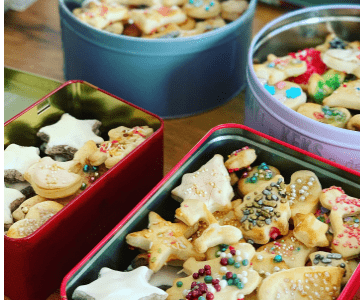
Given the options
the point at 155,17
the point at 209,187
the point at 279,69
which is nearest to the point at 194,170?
the point at 209,187

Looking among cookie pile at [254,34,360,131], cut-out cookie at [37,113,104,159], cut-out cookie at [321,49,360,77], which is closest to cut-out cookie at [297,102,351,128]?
cookie pile at [254,34,360,131]

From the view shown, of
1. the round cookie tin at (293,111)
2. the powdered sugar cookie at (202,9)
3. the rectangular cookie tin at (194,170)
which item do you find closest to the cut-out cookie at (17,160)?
the rectangular cookie tin at (194,170)

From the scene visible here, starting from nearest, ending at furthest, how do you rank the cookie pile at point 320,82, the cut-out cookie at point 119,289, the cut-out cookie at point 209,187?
the cut-out cookie at point 119,289 < the cut-out cookie at point 209,187 < the cookie pile at point 320,82

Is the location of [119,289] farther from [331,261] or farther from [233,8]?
[233,8]

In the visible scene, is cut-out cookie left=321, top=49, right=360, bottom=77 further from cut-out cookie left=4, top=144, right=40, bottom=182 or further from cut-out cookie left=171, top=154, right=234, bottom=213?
cut-out cookie left=4, top=144, right=40, bottom=182

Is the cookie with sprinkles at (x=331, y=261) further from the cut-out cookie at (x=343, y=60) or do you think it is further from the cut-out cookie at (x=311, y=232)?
the cut-out cookie at (x=343, y=60)

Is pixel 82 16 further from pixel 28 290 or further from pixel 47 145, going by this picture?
pixel 28 290

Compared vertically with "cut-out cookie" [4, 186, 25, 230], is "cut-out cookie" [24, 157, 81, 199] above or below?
above
